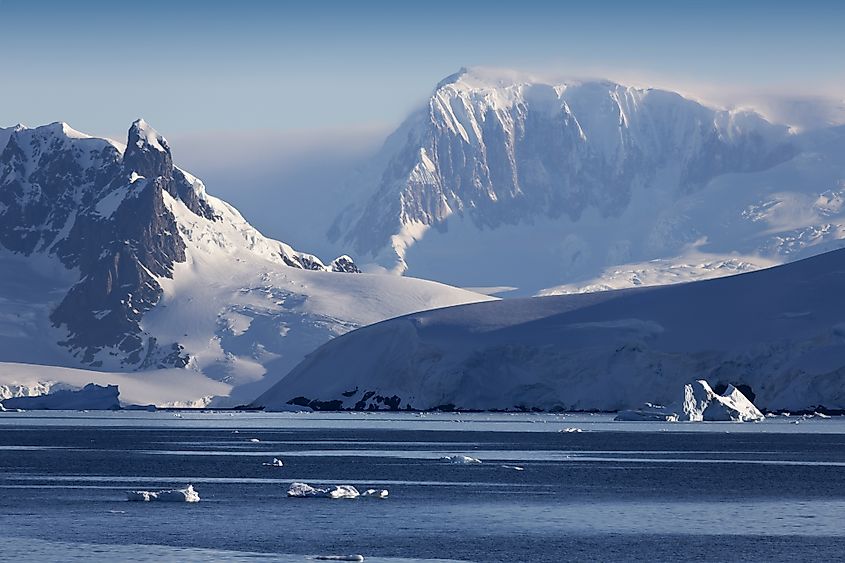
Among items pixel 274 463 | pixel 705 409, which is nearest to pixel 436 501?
pixel 274 463

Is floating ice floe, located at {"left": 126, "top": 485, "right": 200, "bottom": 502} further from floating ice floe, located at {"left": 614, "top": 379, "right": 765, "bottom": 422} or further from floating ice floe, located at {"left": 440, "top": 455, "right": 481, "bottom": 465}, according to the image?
floating ice floe, located at {"left": 614, "top": 379, "right": 765, "bottom": 422}

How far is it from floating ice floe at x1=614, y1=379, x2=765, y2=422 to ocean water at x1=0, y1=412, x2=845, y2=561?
3862 centimetres

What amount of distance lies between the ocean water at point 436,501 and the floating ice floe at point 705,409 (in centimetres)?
3862

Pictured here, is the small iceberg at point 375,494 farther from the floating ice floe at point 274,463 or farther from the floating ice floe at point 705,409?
the floating ice floe at point 705,409

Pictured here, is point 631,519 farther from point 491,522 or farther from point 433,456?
point 433,456

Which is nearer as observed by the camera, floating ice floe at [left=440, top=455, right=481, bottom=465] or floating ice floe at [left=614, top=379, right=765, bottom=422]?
floating ice floe at [left=440, top=455, right=481, bottom=465]

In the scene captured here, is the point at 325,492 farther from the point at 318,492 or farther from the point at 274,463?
the point at 274,463

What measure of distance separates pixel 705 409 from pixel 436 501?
11267 centimetres

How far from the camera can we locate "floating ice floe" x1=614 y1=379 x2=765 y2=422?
18225cm

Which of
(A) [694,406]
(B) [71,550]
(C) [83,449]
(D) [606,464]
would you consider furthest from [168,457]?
(A) [694,406]

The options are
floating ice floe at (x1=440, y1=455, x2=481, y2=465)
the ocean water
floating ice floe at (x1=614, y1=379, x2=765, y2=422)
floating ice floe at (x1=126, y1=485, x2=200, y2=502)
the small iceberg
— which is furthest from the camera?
floating ice floe at (x1=614, y1=379, x2=765, y2=422)

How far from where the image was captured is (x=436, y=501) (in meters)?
79.1

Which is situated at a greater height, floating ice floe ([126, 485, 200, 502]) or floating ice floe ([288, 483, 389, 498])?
floating ice floe ([288, 483, 389, 498])

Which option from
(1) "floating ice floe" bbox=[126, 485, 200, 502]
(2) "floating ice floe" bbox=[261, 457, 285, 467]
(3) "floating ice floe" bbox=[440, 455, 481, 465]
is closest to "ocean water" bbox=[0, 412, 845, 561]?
(3) "floating ice floe" bbox=[440, 455, 481, 465]
